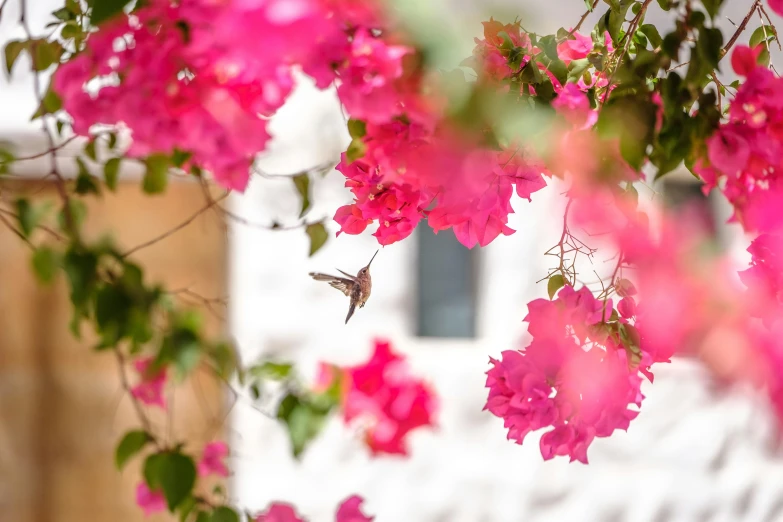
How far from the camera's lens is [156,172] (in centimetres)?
96

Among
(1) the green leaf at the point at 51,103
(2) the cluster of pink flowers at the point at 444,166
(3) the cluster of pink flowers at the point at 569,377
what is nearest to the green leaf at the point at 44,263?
(1) the green leaf at the point at 51,103

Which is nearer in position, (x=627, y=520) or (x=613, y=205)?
(x=613, y=205)

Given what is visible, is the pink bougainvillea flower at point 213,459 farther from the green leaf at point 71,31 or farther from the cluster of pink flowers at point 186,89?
the cluster of pink flowers at point 186,89

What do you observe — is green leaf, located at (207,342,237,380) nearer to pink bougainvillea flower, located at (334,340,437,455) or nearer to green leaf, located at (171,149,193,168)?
green leaf, located at (171,149,193,168)

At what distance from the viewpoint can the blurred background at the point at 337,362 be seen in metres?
1.67

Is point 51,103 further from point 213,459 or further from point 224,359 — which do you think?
point 213,459

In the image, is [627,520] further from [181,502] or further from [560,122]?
[560,122]

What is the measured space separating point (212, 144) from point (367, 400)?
1.28 metres

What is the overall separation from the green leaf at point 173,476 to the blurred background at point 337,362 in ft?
3.19

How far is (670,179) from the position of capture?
1.65 m

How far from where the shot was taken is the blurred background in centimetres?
167

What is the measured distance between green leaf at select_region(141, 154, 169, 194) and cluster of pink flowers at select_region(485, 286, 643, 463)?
0.53 m

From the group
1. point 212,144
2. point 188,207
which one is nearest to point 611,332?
point 212,144

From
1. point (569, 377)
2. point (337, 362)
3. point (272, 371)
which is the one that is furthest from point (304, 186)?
point (337, 362)
